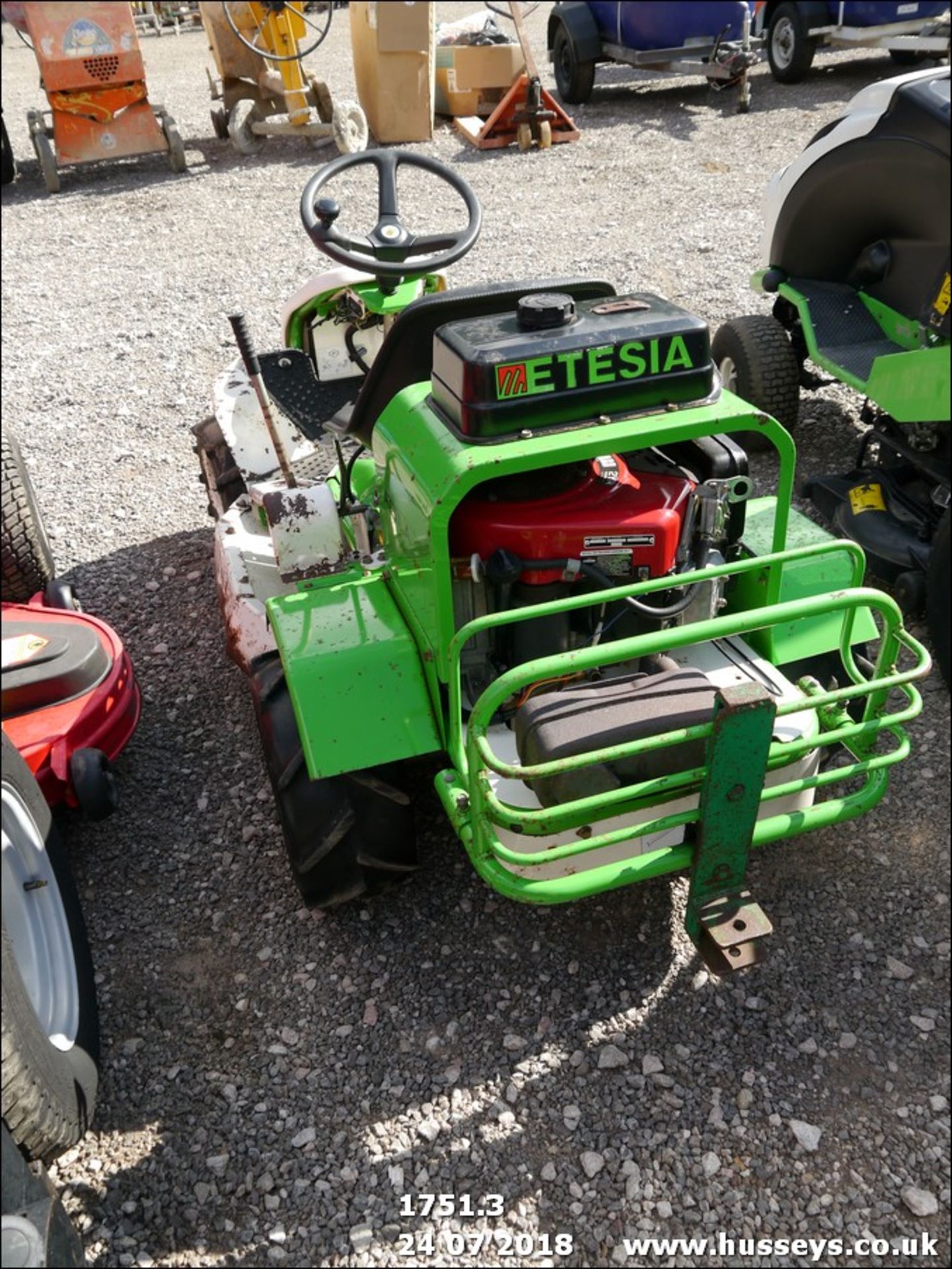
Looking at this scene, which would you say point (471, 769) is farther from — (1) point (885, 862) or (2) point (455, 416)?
(1) point (885, 862)

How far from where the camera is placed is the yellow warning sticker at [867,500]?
10.3 ft

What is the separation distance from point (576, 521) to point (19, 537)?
1739mm

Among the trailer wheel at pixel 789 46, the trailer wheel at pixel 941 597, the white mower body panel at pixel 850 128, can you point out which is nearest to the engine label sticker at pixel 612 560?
the trailer wheel at pixel 941 597

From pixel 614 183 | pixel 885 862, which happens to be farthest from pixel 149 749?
pixel 614 183

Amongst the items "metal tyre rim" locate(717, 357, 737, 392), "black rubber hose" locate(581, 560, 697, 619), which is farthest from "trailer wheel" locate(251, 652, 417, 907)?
"metal tyre rim" locate(717, 357, 737, 392)

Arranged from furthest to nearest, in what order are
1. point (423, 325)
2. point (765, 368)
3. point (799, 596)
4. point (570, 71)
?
1. point (570, 71)
2. point (765, 368)
3. point (423, 325)
4. point (799, 596)

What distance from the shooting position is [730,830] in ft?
5.86

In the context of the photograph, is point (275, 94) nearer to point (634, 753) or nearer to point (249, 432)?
point (249, 432)

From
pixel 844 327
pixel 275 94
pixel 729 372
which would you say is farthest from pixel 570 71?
pixel 844 327

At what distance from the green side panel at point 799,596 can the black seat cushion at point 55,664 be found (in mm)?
1516

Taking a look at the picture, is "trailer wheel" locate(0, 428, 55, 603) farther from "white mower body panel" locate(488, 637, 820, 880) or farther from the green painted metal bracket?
the green painted metal bracket

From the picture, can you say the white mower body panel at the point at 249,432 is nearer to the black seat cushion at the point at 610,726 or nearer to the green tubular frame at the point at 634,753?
the green tubular frame at the point at 634,753

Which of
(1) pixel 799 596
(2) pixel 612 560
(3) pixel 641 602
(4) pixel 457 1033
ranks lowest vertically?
(4) pixel 457 1033

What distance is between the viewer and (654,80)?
29.5 feet
